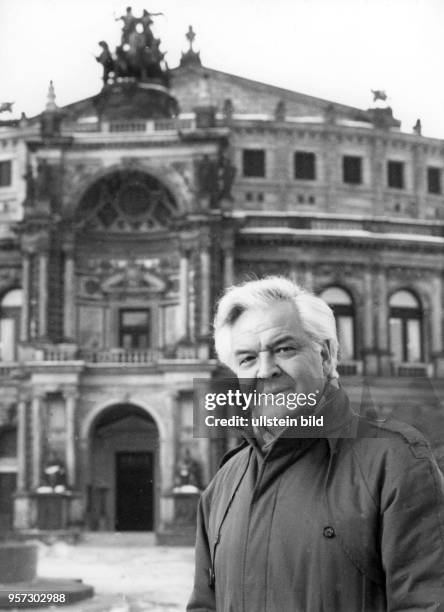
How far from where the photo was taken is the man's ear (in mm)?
3688

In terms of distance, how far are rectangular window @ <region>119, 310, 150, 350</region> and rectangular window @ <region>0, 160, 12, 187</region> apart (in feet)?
14.6

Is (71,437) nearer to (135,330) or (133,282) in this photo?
(135,330)

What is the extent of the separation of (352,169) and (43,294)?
7760 mm

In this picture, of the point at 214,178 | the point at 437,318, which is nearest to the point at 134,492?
the point at 437,318

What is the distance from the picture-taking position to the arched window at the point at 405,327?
1742 centimetres

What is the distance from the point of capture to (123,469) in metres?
16.1

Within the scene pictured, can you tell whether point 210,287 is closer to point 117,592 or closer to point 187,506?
point 187,506

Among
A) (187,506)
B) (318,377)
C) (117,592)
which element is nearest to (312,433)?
(318,377)

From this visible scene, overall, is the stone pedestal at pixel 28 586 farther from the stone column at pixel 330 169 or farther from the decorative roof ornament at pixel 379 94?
the stone column at pixel 330 169

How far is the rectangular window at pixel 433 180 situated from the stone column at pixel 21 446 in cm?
927

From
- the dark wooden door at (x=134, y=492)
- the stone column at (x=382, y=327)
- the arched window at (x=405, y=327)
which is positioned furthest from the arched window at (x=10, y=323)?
the arched window at (x=405, y=327)

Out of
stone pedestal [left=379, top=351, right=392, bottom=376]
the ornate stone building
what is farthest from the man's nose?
the ornate stone building

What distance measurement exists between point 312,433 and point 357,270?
15.8 metres

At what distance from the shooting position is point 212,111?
20219 mm
